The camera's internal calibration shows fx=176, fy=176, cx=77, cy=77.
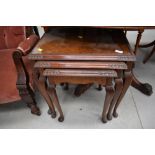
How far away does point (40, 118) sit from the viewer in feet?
4.12

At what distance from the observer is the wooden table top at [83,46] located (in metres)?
0.81

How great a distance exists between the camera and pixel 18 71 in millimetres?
1012

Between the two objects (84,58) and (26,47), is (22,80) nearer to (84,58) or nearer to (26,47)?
(26,47)

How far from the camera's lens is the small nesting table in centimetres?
81

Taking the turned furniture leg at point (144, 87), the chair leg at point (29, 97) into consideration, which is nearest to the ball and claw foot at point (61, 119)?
the chair leg at point (29, 97)

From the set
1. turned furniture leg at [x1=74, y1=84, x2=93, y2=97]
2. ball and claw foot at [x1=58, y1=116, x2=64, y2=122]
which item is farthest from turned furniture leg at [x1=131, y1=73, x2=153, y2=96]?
ball and claw foot at [x1=58, y1=116, x2=64, y2=122]

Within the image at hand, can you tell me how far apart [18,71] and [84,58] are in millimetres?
429

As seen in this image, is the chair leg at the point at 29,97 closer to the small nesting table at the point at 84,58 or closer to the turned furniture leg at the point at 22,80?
the turned furniture leg at the point at 22,80

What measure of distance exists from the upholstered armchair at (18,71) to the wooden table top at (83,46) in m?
0.11

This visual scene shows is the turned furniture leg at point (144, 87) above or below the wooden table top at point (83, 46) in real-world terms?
below
